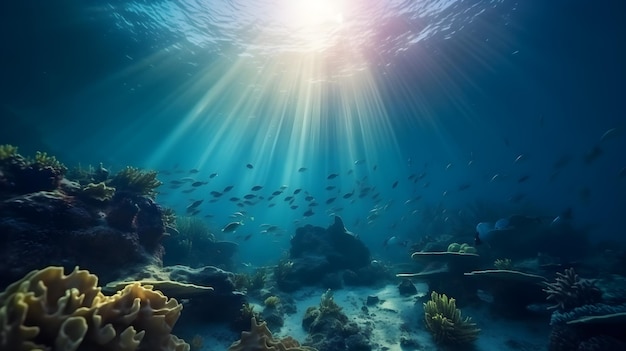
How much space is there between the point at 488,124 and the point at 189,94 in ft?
118

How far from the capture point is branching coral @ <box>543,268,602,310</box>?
21.9 feet

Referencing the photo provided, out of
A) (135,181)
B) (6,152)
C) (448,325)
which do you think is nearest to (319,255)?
(448,325)

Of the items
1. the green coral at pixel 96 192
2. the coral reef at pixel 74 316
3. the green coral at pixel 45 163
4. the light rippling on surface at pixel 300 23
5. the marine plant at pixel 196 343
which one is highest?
the light rippling on surface at pixel 300 23

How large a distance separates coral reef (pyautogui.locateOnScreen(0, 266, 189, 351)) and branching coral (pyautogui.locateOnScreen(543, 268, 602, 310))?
7888mm

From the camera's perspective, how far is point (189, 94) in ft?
81.0

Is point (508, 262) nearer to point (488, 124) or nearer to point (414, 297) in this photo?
point (414, 297)

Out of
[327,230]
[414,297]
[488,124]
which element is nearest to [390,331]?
[414,297]

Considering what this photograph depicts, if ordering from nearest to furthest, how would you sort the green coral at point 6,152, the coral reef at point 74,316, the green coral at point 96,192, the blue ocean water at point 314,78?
the coral reef at point 74,316
the green coral at point 6,152
the green coral at point 96,192
the blue ocean water at point 314,78

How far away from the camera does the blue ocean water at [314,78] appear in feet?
57.0

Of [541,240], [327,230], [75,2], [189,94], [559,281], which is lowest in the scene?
[559,281]

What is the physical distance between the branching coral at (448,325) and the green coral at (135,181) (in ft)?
27.0

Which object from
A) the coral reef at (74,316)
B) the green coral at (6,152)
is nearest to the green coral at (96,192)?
the green coral at (6,152)

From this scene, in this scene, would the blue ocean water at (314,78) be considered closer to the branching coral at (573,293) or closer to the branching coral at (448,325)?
the branching coral at (448,325)

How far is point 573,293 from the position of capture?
265 inches
